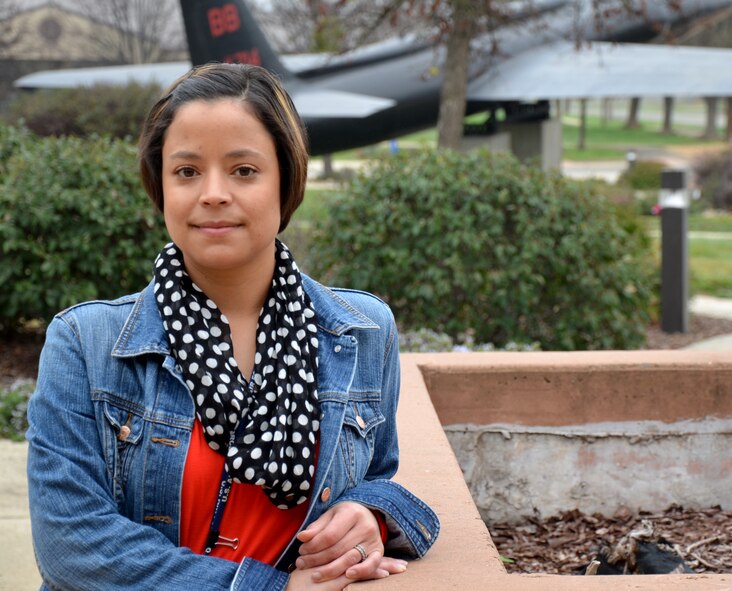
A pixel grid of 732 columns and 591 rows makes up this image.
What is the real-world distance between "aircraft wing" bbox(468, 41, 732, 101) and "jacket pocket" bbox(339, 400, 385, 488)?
1747 cm

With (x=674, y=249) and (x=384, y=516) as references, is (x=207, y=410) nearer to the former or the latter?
(x=384, y=516)

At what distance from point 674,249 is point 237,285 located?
26.9ft

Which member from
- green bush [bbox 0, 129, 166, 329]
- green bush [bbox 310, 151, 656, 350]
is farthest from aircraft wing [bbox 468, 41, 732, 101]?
A: green bush [bbox 0, 129, 166, 329]

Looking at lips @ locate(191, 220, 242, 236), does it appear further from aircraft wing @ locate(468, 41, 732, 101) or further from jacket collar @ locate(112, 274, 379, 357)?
aircraft wing @ locate(468, 41, 732, 101)

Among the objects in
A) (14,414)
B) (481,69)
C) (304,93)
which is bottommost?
(14,414)

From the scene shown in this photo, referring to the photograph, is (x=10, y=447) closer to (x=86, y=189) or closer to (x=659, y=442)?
(x=86, y=189)

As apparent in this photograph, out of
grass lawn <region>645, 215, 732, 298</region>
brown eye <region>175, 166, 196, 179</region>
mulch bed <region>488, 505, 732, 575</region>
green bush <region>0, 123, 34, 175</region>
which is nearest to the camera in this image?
brown eye <region>175, 166, 196, 179</region>

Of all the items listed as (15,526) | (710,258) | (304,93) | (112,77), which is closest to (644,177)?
(304,93)

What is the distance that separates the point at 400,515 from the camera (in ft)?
6.51

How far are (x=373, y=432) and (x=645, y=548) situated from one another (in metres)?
1.09

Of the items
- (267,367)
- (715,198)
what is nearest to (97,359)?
(267,367)

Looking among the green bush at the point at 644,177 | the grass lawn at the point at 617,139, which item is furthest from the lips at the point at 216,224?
the grass lawn at the point at 617,139

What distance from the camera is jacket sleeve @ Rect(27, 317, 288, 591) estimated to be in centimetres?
176

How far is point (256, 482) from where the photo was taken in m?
1.79
